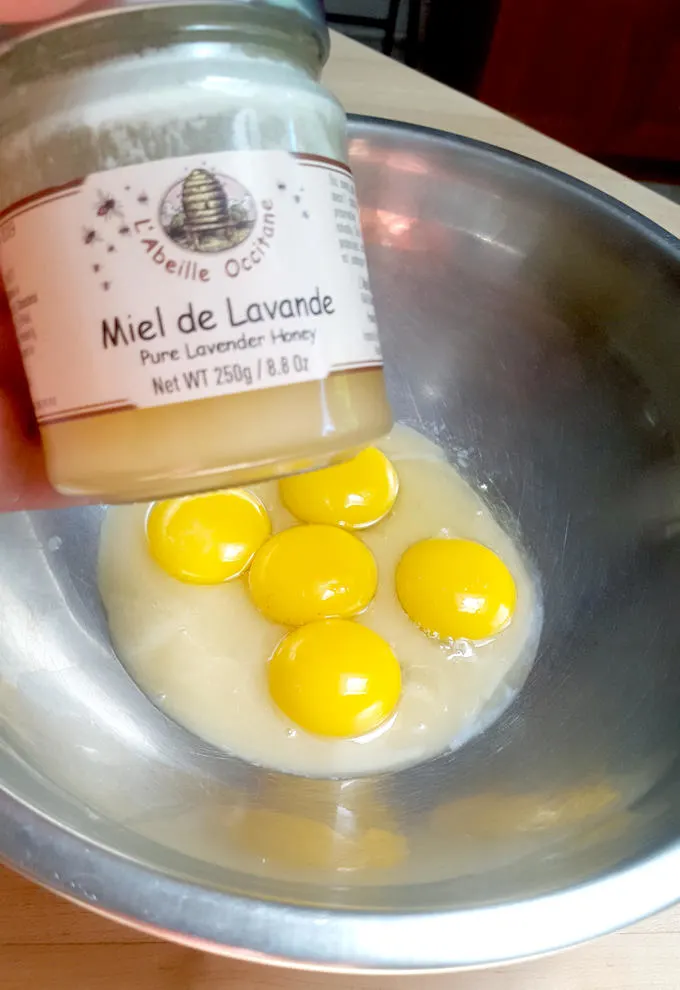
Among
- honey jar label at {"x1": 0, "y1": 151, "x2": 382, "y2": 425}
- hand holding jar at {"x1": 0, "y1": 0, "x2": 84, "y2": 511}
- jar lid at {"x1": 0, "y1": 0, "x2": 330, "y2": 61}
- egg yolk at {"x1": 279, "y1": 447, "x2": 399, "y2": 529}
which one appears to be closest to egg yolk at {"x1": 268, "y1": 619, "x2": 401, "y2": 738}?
egg yolk at {"x1": 279, "y1": 447, "x2": 399, "y2": 529}

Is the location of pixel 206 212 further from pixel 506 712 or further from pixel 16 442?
pixel 506 712

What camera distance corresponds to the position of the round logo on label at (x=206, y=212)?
27.8 inches

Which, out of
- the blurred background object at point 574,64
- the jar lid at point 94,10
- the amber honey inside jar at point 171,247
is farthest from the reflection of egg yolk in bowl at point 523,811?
the blurred background object at point 574,64

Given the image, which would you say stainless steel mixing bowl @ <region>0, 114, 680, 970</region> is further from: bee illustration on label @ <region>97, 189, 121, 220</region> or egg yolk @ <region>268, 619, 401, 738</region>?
bee illustration on label @ <region>97, 189, 121, 220</region>

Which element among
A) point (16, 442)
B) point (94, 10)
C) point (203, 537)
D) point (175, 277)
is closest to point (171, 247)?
point (175, 277)

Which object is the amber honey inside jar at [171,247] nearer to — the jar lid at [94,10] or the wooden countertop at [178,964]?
the jar lid at [94,10]

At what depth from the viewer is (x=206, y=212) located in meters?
0.71

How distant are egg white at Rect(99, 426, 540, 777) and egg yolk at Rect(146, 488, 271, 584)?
3 cm

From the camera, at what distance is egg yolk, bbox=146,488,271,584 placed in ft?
4.14

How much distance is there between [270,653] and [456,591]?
11.1 inches

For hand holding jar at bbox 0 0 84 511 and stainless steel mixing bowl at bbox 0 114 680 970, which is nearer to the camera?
stainless steel mixing bowl at bbox 0 114 680 970

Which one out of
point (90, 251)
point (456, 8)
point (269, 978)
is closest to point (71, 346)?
point (90, 251)

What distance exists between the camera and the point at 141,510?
1363 mm

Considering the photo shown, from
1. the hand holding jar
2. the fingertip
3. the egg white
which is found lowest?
the egg white
